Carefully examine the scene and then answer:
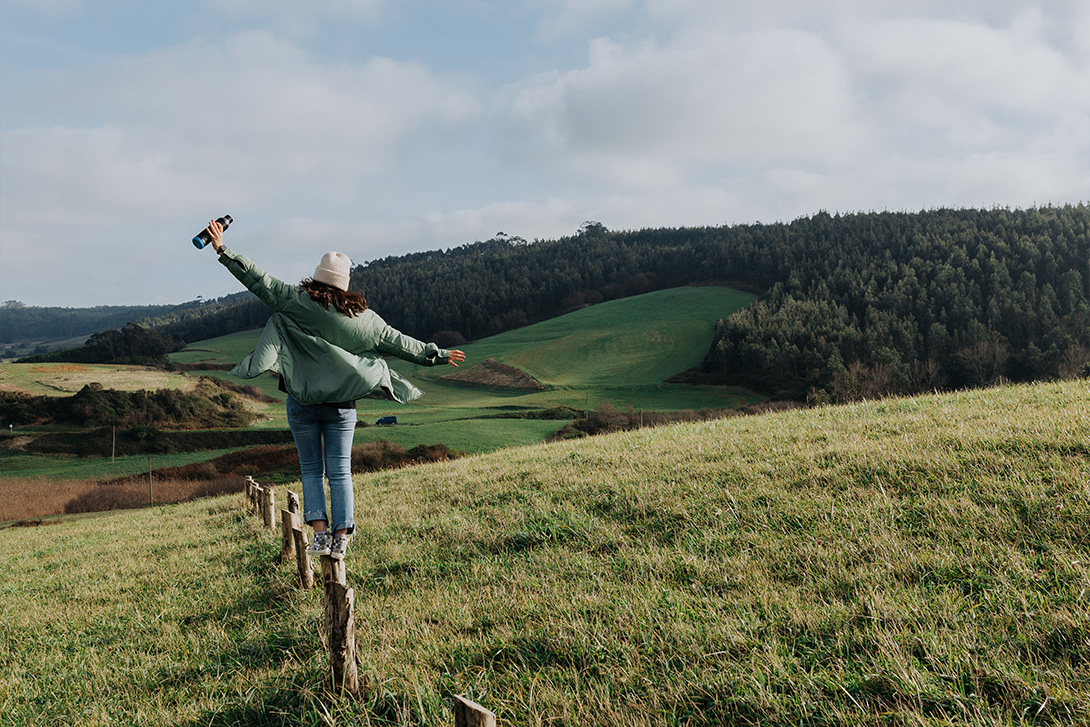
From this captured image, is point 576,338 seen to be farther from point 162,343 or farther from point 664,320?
point 162,343

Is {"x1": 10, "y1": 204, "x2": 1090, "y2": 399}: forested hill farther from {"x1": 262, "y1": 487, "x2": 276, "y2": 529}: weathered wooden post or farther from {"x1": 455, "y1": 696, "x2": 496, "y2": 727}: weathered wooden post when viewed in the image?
{"x1": 455, "y1": 696, "x2": 496, "y2": 727}: weathered wooden post

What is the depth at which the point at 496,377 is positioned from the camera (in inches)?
3716

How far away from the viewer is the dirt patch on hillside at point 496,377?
90.4 meters

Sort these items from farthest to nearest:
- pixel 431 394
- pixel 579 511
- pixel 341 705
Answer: pixel 431 394, pixel 579 511, pixel 341 705

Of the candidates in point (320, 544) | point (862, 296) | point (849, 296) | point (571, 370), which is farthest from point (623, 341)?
point (320, 544)

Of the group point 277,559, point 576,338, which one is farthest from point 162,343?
point 277,559

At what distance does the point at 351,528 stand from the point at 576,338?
10783 centimetres

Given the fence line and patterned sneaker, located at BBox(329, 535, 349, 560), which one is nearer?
the fence line

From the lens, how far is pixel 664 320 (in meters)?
118

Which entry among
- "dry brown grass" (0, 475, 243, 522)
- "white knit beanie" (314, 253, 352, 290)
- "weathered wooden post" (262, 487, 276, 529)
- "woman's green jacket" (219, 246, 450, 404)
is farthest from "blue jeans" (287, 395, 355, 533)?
"dry brown grass" (0, 475, 243, 522)

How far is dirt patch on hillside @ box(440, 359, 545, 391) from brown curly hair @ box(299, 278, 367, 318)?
81.1 meters

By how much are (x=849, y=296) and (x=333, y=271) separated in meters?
119

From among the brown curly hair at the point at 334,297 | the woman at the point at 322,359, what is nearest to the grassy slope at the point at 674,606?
the woman at the point at 322,359

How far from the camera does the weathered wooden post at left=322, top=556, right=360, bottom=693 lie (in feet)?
12.0
